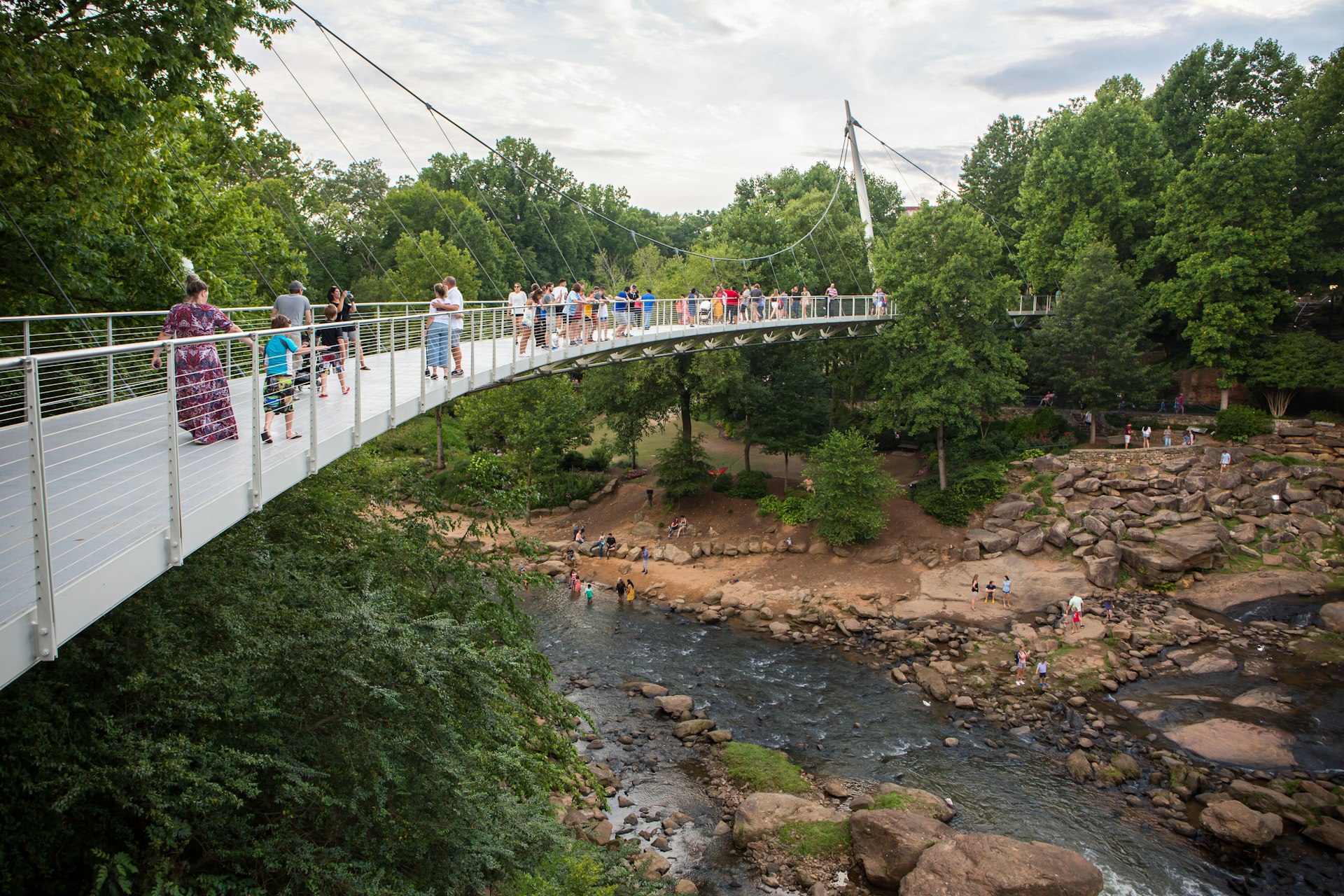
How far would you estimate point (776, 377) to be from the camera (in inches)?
1377

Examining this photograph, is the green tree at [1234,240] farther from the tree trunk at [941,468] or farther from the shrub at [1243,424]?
the tree trunk at [941,468]

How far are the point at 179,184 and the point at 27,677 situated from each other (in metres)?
12.3

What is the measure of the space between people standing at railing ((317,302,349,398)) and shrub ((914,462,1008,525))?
23.5m

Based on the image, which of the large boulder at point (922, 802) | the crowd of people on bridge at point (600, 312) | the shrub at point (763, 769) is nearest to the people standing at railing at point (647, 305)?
the crowd of people on bridge at point (600, 312)

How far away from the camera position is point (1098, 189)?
38812 mm

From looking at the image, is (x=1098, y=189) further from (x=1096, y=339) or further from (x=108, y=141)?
(x=108, y=141)

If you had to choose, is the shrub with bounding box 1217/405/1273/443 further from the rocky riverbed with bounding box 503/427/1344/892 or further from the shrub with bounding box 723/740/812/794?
the shrub with bounding box 723/740/812/794

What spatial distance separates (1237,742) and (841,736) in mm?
8168

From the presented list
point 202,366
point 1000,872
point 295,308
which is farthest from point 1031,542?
point 202,366

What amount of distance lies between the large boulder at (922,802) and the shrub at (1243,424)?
22.4 m

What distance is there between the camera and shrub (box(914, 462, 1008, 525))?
30828 mm

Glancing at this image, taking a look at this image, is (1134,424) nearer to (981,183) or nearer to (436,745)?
(981,183)

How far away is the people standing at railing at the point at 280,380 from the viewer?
26.7 feet

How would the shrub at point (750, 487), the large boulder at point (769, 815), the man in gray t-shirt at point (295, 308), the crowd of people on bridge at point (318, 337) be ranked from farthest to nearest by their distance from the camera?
the shrub at point (750, 487), the large boulder at point (769, 815), the man in gray t-shirt at point (295, 308), the crowd of people on bridge at point (318, 337)
